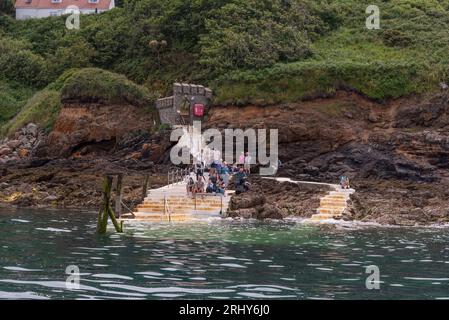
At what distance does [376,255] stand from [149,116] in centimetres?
3201

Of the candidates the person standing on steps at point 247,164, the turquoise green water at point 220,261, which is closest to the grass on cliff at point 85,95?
the person standing on steps at point 247,164

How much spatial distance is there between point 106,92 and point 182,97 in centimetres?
558

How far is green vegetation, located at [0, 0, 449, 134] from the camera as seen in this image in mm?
51406

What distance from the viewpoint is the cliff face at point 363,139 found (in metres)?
43.4

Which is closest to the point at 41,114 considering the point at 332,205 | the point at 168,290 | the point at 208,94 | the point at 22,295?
the point at 208,94

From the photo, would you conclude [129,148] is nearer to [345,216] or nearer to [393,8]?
[345,216]

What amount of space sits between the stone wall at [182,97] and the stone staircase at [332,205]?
53.0 ft

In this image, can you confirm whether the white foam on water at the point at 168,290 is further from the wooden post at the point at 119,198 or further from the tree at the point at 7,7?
the tree at the point at 7,7

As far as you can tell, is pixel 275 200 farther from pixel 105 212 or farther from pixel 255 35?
pixel 255 35

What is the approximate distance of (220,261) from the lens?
2138 cm

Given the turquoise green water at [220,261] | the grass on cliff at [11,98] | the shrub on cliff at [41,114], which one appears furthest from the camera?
the grass on cliff at [11,98]

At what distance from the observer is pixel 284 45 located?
2218 inches

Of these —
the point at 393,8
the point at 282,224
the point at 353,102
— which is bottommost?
the point at 282,224
